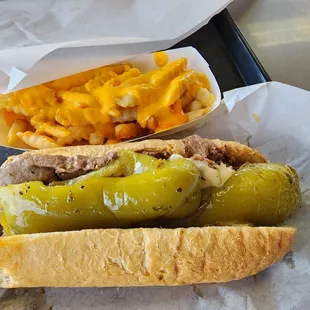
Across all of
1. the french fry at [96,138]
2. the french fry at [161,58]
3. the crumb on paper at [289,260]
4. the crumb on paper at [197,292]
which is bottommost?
the crumb on paper at [197,292]

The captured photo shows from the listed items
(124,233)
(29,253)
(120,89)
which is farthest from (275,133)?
(29,253)

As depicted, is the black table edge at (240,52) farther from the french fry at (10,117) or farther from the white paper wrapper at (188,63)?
the french fry at (10,117)

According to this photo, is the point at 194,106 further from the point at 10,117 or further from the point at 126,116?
the point at 10,117

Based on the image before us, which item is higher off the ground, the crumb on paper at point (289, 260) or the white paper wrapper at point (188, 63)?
the white paper wrapper at point (188, 63)

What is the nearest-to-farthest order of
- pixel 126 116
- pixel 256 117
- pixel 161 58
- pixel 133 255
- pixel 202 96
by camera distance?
pixel 133 255
pixel 256 117
pixel 126 116
pixel 202 96
pixel 161 58

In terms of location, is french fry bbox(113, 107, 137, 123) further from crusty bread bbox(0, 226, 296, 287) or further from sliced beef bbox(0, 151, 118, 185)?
crusty bread bbox(0, 226, 296, 287)

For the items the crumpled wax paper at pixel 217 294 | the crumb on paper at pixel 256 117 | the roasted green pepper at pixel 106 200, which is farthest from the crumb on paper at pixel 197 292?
the crumb on paper at pixel 256 117

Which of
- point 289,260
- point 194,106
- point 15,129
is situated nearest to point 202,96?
point 194,106
